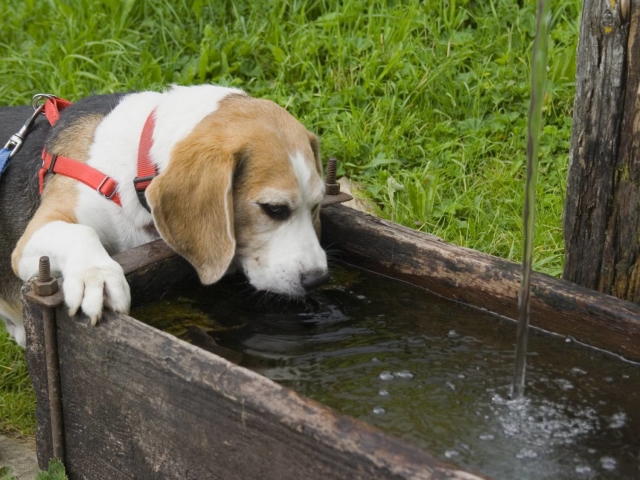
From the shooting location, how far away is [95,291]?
9.13 ft

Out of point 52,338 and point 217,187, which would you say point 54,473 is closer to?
point 52,338

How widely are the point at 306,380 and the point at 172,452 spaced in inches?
18.7

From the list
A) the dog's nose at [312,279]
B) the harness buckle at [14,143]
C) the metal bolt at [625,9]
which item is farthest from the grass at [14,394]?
the metal bolt at [625,9]

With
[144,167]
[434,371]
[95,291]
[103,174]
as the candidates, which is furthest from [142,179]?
[434,371]

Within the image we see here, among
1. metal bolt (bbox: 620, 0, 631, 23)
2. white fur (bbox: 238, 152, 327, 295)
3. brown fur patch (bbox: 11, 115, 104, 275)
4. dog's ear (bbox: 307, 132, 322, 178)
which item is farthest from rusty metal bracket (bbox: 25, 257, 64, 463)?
metal bolt (bbox: 620, 0, 631, 23)

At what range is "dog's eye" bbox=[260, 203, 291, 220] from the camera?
3238mm

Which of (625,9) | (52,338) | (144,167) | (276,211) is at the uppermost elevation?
(625,9)

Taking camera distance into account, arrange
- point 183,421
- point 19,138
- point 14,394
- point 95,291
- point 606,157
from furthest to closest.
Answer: point 14,394 → point 19,138 → point 606,157 → point 95,291 → point 183,421

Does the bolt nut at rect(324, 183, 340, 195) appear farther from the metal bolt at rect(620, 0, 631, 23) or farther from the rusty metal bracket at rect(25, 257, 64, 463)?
the metal bolt at rect(620, 0, 631, 23)

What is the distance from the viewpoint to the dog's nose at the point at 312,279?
3.23 m

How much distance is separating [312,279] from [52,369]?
89 centimetres

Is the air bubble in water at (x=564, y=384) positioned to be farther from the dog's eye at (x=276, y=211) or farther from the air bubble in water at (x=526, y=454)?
the dog's eye at (x=276, y=211)

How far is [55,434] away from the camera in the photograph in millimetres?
2979

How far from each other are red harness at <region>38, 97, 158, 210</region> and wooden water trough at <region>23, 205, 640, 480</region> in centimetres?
23
